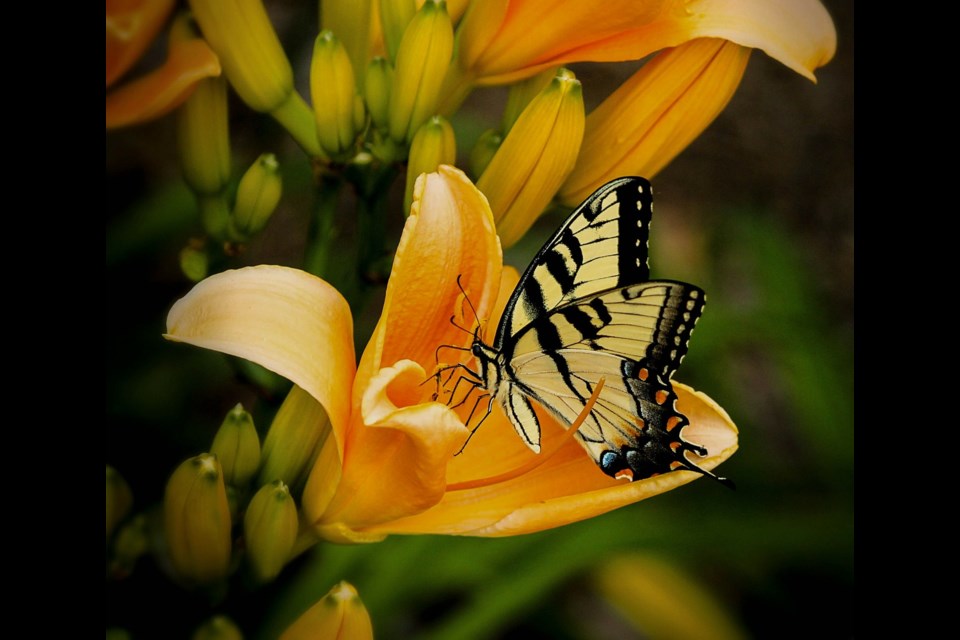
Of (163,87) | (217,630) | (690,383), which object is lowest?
(690,383)

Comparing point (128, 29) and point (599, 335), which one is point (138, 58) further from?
point (599, 335)

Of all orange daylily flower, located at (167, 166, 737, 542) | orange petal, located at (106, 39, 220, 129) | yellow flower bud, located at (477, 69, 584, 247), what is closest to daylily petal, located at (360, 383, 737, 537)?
orange daylily flower, located at (167, 166, 737, 542)

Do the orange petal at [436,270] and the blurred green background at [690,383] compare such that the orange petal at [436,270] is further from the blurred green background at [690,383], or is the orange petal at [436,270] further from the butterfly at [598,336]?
the blurred green background at [690,383]

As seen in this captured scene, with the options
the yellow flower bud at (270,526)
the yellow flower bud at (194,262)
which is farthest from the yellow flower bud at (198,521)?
the yellow flower bud at (194,262)

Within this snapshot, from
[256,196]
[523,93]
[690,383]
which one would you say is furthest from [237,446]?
[690,383]

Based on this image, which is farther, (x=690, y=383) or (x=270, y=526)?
(x=690, y=383)

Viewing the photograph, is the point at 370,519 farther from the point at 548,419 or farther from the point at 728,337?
the point at 728,337

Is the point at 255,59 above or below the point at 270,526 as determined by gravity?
above
